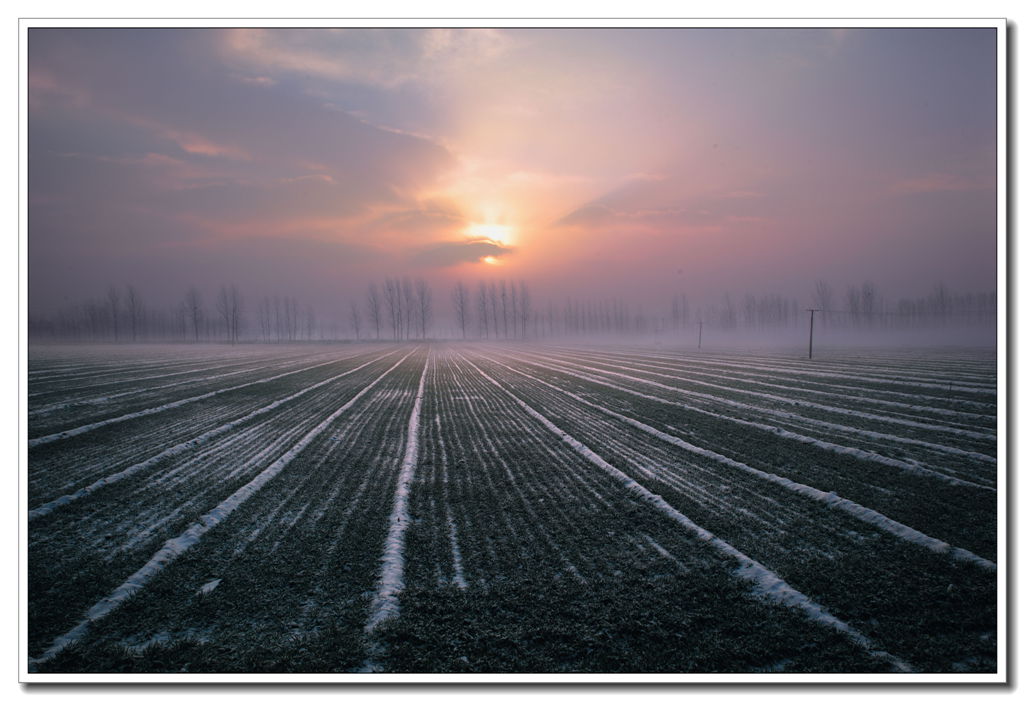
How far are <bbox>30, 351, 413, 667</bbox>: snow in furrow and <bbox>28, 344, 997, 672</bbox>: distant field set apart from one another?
0.07ft

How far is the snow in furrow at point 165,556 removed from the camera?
9.02ft

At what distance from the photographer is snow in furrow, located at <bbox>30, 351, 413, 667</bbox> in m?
2.75

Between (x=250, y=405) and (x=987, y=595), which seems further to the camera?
(x=250, y=405)

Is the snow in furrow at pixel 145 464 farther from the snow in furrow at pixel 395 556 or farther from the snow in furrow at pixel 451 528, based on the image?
the snow in furrow at pixel 451 528

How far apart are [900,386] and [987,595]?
546 inches

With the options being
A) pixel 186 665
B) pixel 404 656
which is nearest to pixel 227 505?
pixel 186 665

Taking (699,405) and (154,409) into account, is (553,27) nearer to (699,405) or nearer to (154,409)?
(699,405)

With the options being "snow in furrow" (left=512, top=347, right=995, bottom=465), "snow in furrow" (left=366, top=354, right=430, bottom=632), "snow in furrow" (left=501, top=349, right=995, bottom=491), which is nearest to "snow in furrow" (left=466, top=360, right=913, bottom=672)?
"snow in furrow" (left=366, top=354, right=430, bottom=632)

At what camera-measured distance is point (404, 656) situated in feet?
8.13

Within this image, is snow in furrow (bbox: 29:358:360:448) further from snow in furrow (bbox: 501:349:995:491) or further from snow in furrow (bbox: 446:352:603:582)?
snow in furrow (bbox: 501:349:995:491)

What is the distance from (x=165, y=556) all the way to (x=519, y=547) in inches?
113
